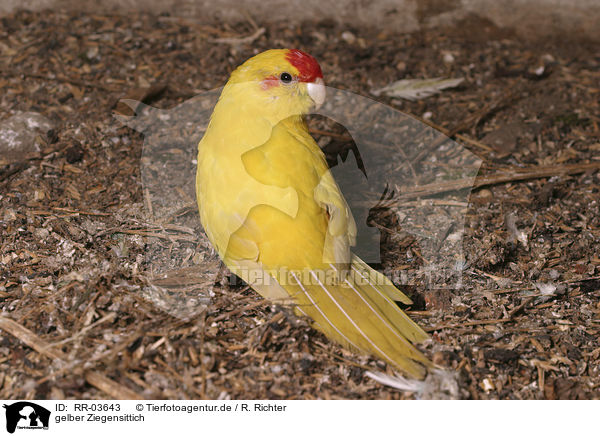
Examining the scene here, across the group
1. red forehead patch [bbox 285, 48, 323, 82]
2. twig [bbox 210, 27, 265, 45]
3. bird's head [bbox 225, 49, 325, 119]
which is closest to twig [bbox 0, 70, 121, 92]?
twig [bbox 210, 27, 265, 45]

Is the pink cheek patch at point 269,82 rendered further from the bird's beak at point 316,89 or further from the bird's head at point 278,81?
the bird's beak at point 316,89

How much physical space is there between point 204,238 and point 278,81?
3.62 ft

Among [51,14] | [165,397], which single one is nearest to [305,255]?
[165,397]

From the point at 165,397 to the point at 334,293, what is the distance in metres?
0.98

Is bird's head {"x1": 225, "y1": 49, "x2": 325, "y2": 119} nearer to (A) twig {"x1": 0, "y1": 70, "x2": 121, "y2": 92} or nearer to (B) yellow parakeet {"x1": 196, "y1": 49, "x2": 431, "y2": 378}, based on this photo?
(B) yellow parakeet {"x1": 196, "y1": 49, "x2": 431, "y2": 378}

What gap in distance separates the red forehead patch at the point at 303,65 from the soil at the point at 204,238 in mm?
1160

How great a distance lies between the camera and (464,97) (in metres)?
5.03

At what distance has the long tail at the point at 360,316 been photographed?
290 cm

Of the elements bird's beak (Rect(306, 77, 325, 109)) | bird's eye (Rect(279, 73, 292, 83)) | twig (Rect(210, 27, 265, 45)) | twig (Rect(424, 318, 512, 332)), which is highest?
twig (Rect(210, 27, 265, 45))
